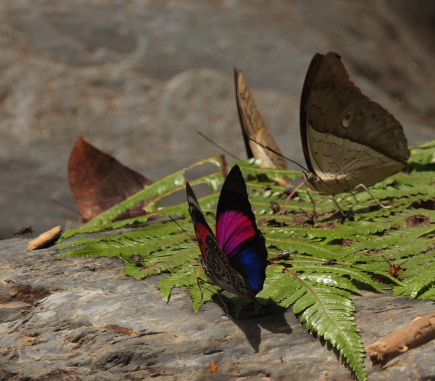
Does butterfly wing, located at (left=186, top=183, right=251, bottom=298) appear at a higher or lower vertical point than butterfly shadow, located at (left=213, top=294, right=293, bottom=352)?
higher

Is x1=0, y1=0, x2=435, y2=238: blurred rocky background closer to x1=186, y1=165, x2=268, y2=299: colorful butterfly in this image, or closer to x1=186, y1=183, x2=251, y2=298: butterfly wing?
x1=186, y1=183, x2=251, y2=298: butterfly wing

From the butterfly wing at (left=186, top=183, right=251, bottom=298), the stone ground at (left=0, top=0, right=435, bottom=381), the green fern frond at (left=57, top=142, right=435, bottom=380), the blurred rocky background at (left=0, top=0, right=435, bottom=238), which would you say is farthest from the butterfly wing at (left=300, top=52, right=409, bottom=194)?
the blurred rocky background at (left=0, top=0, right=435, bottom=238)

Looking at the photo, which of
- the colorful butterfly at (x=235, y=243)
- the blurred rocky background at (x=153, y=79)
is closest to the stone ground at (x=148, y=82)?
the blurred rocky background at (x=153, y=79)

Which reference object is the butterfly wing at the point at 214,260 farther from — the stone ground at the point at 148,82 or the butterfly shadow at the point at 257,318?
the stone ground at the point at 148,82

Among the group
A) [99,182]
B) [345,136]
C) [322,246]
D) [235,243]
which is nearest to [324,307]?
[235,243]

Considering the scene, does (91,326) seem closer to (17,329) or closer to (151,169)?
(17,329)

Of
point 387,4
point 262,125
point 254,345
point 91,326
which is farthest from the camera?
point 387,4

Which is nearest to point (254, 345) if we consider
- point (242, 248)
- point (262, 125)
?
point (242, 248)
